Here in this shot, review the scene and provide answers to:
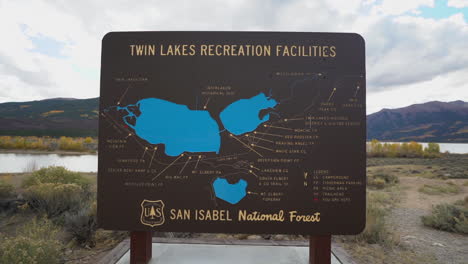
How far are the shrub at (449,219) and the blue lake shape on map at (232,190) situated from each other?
19.8 ft

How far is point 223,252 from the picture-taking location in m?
3.64

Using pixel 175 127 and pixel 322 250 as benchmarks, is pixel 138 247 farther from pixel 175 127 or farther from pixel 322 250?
pixel 322 250

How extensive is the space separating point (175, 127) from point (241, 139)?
887 mm

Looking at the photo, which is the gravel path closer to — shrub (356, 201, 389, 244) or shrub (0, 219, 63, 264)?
shrub (356, 201, 389, 244)

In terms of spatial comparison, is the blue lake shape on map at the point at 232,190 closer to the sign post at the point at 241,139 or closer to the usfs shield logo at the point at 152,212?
the sign post at the point at 241,139

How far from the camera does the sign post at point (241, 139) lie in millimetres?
2902

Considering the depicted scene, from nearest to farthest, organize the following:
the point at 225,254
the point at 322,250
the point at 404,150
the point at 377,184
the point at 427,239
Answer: the point at 322,250
the point at 225,254
the point at 427,239
the point at 377,184
the point at 404,150

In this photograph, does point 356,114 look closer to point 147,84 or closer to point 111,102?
point 147,84

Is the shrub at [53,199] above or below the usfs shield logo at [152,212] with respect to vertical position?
below

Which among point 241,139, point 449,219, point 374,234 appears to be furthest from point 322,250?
point 449,219

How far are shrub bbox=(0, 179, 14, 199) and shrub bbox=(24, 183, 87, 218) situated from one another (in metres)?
0.77

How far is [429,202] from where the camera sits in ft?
28.0

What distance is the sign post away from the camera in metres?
2.90

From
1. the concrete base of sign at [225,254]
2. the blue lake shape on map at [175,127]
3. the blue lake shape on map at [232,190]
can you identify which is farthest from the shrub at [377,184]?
the blue lake shape on map at [175,127]
